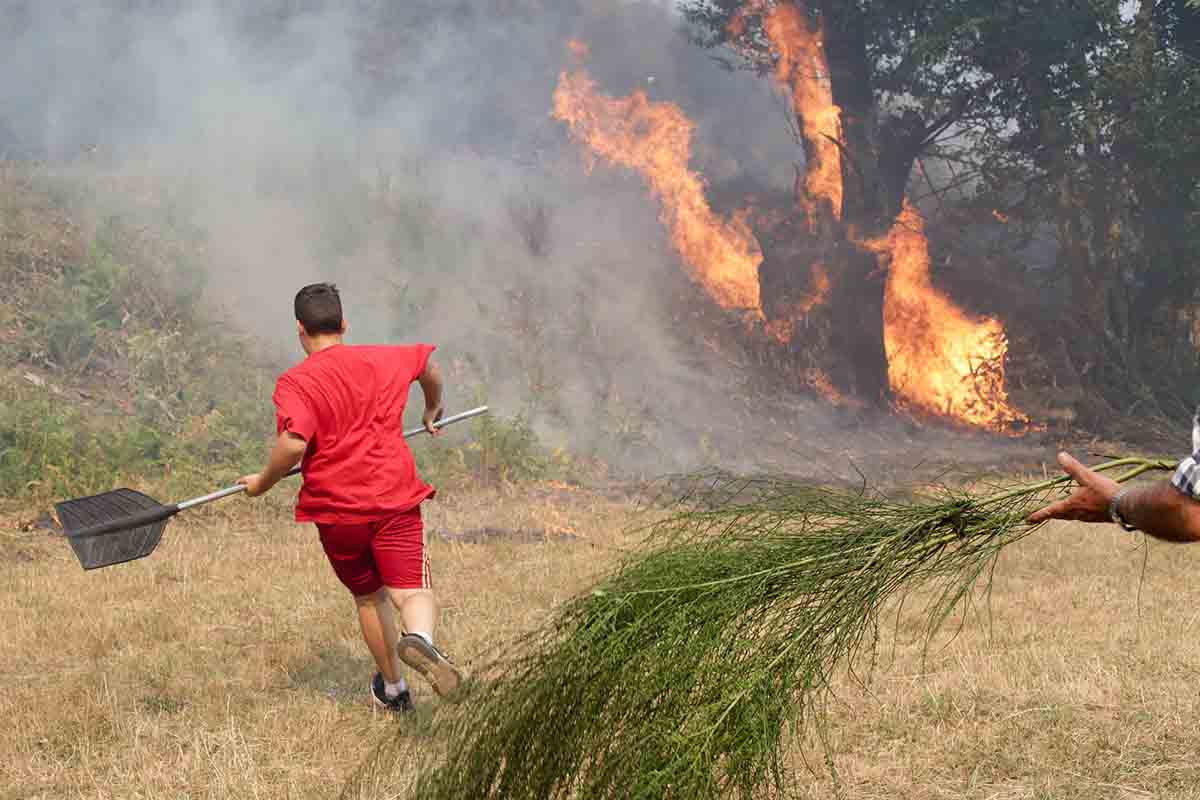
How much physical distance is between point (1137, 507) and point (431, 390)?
3.37 m

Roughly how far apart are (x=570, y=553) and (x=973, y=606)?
2.92m

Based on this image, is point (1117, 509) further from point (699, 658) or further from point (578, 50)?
point (578, 50)

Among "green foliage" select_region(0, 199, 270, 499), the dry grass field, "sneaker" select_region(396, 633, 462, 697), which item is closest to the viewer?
the dry grass field

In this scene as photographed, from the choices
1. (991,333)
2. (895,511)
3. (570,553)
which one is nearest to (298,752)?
(895,511)

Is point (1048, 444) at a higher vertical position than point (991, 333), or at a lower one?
lower

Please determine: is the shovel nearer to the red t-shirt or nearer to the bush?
the red t-shirt

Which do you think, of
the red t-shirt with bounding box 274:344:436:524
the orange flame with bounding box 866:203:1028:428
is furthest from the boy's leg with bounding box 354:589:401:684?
the orange flame with bounding box 866:203:1028:428

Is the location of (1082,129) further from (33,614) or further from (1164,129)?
(33,614)

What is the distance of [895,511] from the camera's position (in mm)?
3035

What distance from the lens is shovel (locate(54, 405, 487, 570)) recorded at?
15.8 ft

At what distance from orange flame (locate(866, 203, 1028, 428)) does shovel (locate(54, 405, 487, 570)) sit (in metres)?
12.2

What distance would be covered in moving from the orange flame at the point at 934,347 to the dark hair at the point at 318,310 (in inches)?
469

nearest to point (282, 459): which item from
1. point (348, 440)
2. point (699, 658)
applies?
point (348, 440)

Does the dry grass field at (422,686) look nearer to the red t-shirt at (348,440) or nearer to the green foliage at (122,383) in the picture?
the red t-shirt at (348,440)
